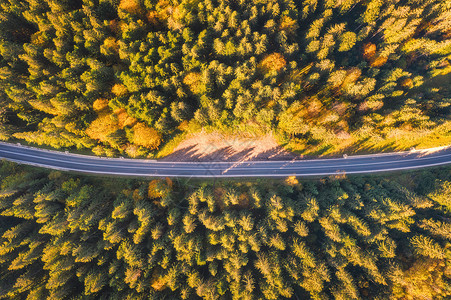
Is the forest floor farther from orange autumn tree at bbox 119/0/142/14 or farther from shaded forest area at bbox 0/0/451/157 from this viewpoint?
orange autumn tree at bbox 119/0/142/14

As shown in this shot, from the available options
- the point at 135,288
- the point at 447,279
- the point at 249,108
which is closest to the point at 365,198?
the point at 447,279

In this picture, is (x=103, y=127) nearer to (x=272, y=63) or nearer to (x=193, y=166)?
(x=193, y=166)

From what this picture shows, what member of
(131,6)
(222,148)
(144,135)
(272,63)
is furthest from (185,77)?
(131,6)

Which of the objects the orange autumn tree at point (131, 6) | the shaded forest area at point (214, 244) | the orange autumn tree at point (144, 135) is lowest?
the shaded forest area at point (214, 244)

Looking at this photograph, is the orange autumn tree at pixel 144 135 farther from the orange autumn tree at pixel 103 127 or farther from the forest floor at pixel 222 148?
the forest floor at pixel 222 148

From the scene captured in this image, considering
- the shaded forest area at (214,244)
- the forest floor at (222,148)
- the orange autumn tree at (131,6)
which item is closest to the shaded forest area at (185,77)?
the orange autumn tree at (131,6)

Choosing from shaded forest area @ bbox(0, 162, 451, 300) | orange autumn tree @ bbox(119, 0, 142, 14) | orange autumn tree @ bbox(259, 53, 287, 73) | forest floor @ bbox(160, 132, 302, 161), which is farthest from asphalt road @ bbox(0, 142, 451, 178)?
orange autumn tree @ bbox(119, 0, 142, 14)
